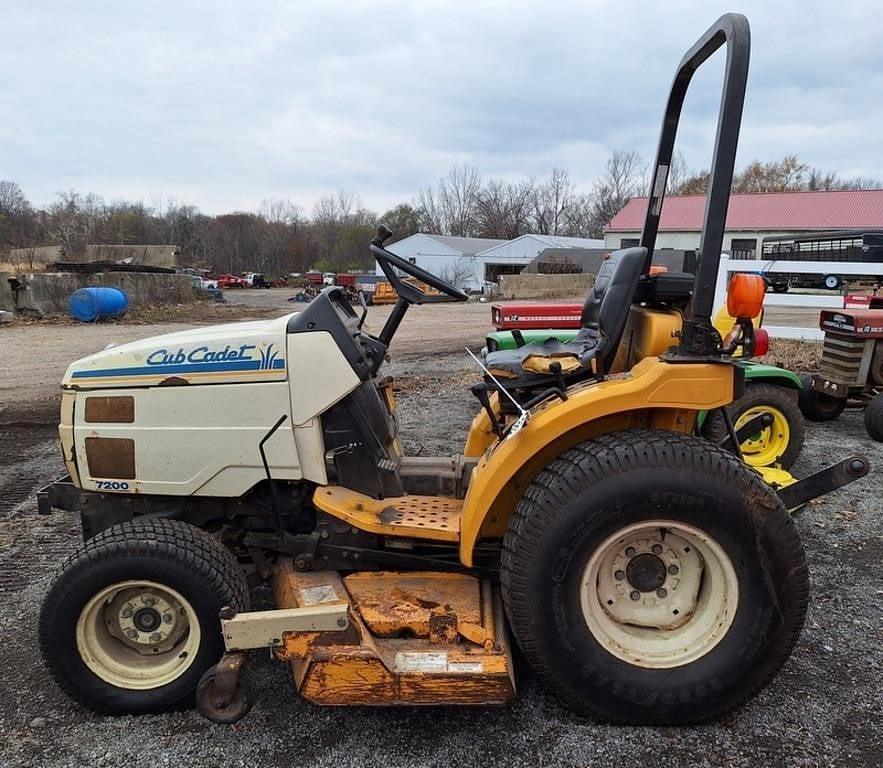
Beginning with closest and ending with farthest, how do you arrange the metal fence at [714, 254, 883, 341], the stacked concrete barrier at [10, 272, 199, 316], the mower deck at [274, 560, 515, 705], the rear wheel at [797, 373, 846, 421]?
the mower deck at [274, 560, 515, 705]
the rear wheel at [797, 373, 846, 421]
the metal fence at [714, 254, 883, 341]
the stacked concrete barrier at [10, 272, 199, 316]

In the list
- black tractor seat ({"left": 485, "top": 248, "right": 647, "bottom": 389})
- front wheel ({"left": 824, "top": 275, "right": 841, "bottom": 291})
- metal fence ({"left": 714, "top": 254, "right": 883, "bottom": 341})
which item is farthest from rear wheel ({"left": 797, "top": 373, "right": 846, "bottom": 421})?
front wheel ({"left": 824, "top": 275, "right": 841, "bottom": 291})

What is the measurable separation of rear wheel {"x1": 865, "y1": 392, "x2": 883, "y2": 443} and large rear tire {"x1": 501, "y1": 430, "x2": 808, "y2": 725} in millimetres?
4187

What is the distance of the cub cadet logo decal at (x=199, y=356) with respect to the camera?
2512mm

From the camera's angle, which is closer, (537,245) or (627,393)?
(627,393)

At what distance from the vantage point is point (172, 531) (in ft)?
7.86

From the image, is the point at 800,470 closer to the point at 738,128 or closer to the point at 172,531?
the point at 738,128

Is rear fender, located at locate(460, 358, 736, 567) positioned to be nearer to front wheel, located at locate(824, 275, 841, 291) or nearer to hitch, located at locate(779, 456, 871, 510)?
hitch, located at locate(779, 456, 871, 510)

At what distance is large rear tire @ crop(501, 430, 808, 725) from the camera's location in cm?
214

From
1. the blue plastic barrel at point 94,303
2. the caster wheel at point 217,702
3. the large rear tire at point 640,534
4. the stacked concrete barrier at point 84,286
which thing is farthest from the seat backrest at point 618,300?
the stacked concrete barrier at point 84,286

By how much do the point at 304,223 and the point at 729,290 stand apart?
219ft

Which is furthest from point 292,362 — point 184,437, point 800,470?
point 800,470

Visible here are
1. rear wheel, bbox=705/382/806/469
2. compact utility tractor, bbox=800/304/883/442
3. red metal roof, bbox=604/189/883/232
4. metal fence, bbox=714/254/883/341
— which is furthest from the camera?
red metal roof, bbox=604/189/883/232

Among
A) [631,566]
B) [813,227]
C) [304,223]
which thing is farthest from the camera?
[304,223]

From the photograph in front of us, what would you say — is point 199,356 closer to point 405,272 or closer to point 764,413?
point 405,272
